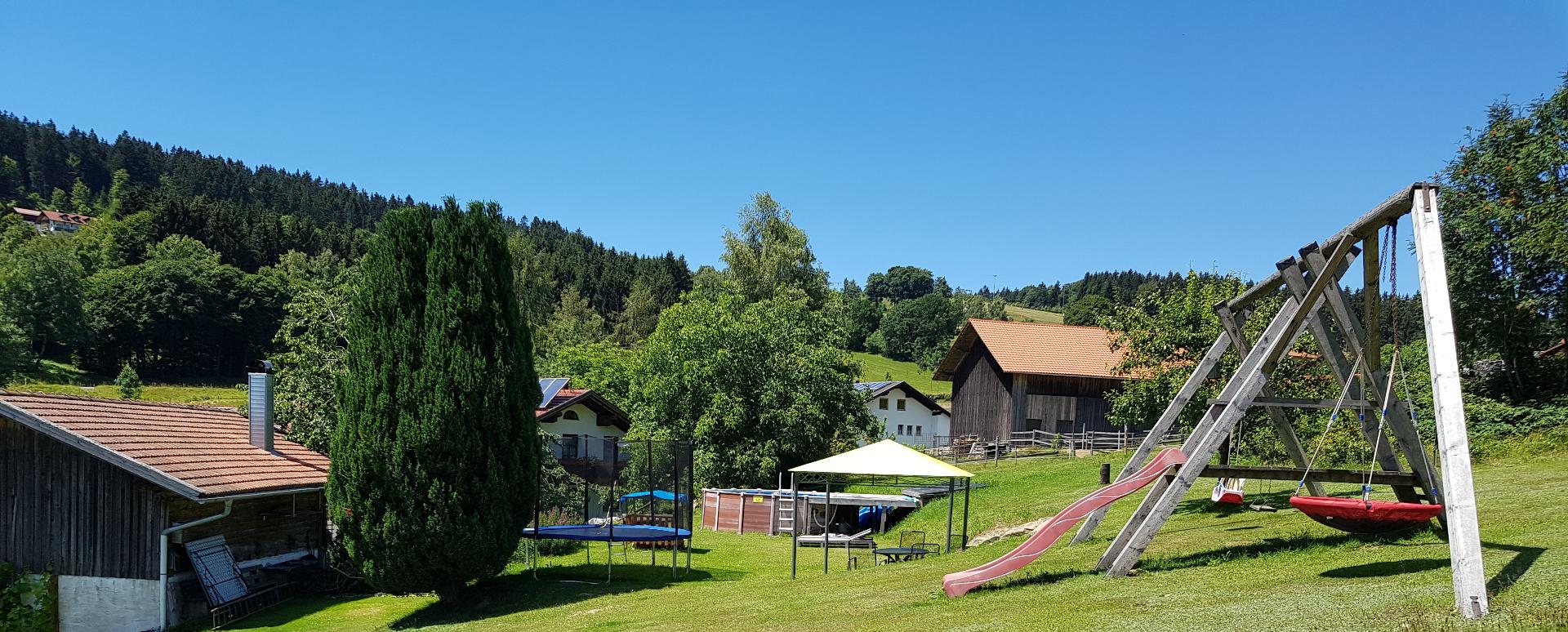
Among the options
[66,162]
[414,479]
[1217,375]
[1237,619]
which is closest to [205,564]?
[414,479]

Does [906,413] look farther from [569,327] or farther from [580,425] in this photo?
[569,327]

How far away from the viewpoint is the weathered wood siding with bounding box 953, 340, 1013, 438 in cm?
4606

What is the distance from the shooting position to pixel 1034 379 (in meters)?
45.6

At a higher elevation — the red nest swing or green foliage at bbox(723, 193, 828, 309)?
green foliage at bbox(723, 193, 828, 309)

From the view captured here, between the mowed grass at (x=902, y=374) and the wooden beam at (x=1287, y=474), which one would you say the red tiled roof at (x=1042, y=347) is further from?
the mowed grass at (x=902, y=374)

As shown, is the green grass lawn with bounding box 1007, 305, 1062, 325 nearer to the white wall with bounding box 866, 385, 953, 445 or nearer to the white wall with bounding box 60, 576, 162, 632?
the white wall with bounding box 866, 385, 953, 445

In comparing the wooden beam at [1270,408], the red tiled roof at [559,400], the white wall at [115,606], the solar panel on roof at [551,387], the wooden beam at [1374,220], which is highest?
the wooden beam at [1374,220]

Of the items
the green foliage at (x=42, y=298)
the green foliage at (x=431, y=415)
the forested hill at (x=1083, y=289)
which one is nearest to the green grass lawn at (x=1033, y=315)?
the forested hill at (x=1083, y=289)

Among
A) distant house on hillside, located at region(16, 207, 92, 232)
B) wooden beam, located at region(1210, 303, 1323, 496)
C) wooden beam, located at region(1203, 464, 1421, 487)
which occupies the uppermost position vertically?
distant house on hillside, located at region(16, 207, 92, 232)

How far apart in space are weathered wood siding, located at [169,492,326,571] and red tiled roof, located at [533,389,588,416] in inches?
659

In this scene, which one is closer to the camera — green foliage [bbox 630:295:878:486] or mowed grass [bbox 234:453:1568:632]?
mowed grass [bbox 234:453:1568:632]

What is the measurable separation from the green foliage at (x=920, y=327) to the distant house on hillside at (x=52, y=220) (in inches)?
4131

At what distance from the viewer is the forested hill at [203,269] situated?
77.0 meters

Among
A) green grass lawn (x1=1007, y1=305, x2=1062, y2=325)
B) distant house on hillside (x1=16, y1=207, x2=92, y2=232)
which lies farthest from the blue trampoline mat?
distant house on hillside (x1=16, y1=207, x2=92, y2=232)
